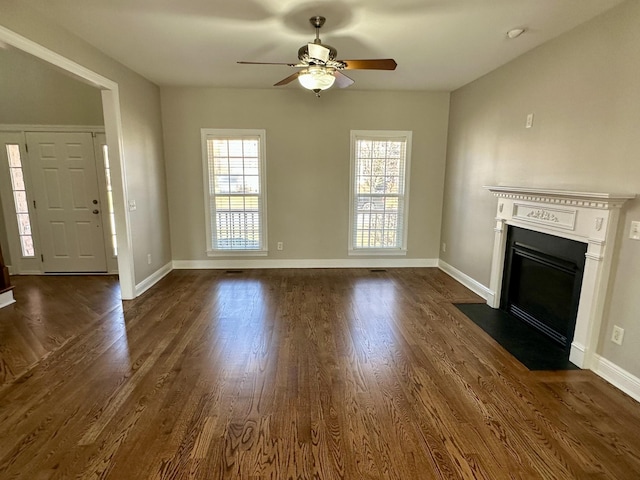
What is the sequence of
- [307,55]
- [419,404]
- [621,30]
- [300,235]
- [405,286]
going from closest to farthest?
[419,404], [621,30], [307,55], [405,286], [300,235]

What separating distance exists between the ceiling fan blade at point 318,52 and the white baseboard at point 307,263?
3385 millimetres

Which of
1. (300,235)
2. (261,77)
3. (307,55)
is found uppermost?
(261,77)

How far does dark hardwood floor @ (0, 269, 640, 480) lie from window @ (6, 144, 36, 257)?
1669mm

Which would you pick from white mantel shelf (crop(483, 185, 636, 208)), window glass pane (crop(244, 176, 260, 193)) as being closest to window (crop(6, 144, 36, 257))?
window glass pane (crop(244, 176, 260, 193))

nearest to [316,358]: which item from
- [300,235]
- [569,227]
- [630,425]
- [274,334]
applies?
[274,334]

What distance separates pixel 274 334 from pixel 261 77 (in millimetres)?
3241

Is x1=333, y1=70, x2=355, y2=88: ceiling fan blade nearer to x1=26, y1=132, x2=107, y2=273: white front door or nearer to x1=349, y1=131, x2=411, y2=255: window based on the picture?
x1=349, y1=131, x2=411, y2=255: window

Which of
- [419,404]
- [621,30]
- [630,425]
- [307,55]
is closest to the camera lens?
[630,425]

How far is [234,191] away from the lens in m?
5.20

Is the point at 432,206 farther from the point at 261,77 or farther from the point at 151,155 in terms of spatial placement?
the point at 151,155

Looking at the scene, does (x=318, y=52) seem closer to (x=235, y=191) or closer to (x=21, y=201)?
(x=235, y=191)

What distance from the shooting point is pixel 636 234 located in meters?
2.28

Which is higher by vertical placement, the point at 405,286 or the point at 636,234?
the point at 636,234

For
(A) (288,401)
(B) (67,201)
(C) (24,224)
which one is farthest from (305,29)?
(C) (24,224)
